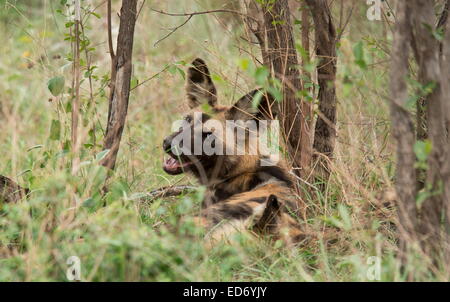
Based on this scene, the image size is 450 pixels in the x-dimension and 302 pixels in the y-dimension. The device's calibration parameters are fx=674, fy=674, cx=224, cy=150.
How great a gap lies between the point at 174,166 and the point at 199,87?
2.18 feet

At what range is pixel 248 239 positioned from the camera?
389 centimetres

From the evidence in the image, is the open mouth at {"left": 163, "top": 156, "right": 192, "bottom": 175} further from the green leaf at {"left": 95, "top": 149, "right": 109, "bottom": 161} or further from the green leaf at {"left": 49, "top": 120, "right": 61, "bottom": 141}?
the green leaf at {"left": 95, "top": 149, "right": 109, "bottom": 161}

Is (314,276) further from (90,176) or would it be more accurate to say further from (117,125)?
(117,125)

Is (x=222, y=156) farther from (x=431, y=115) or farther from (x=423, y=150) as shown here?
(x=423, y=150)

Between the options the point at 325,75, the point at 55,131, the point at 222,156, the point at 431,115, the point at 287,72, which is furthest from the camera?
the point at 222,156

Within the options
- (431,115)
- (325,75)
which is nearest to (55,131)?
(325,75)

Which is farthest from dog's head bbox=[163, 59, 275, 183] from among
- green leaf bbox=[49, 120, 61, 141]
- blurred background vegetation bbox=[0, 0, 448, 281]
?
green leaf bbox=[49, 120, 61, 141]

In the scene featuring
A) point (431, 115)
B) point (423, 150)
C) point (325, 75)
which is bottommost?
point (423, 150)

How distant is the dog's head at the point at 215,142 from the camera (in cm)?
518

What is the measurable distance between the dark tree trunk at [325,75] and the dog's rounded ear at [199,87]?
37.9 inches

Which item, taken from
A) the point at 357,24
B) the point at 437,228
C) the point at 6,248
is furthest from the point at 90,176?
the point at 357,24

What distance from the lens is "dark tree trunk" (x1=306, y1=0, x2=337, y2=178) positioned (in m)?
4.42

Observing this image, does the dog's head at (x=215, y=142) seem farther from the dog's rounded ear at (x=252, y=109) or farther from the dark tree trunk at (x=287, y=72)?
the dark tree trunk at (x=287, y=72)

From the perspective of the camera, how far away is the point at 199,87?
17.7ft
